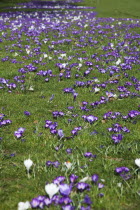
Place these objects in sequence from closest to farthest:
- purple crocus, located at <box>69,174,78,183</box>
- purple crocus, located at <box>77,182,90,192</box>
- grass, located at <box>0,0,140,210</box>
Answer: purple crocus, located at <box>77,182,90,192</box>
grass, located at <box>0,0,140,210</box>
purple crocus, located at <box>69,174,78,183</box>

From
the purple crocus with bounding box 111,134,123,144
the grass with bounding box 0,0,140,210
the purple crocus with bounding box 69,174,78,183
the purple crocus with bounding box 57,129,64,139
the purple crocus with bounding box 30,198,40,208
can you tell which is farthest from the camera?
the purple crocus with bounding box 57,129,64,139

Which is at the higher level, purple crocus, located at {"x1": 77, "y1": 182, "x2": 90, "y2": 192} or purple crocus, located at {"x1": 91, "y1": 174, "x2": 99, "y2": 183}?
purple crocus, located at {"x1": 91, "y1": 174, "x2": 99, "y2": 183}

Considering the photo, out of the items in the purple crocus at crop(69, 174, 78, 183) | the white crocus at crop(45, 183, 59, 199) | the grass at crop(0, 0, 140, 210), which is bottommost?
the grass at crop(0, 0, 140, 210)

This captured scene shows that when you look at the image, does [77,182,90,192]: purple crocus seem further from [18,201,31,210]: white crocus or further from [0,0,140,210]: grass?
[18,201,31,210]: white crocus

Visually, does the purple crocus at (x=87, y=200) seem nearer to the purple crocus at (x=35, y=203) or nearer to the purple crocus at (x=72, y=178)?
the purple crocus at (x=72, y=178)

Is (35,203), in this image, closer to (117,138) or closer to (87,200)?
(87,200)

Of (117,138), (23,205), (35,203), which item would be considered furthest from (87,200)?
(117,138)

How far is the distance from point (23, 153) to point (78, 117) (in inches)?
95.2

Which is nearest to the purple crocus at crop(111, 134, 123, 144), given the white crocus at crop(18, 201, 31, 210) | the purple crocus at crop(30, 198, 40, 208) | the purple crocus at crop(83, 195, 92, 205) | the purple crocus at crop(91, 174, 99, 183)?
the purple crocus at crop(91, 174, 99, 183)

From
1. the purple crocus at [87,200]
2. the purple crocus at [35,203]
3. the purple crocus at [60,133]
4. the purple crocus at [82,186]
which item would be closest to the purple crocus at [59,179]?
the purple crocus at [82,186]

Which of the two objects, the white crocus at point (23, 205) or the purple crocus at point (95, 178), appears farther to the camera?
the purple crocus at point (95, 178)

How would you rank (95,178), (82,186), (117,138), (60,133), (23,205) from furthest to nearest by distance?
(60,133) < (117,138) < (95,178) < (82,186) < (23,205)

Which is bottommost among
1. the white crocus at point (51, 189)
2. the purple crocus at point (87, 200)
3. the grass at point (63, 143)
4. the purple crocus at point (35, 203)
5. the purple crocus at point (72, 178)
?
the grass at point (63, 143)

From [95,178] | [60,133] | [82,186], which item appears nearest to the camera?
[82,186]
